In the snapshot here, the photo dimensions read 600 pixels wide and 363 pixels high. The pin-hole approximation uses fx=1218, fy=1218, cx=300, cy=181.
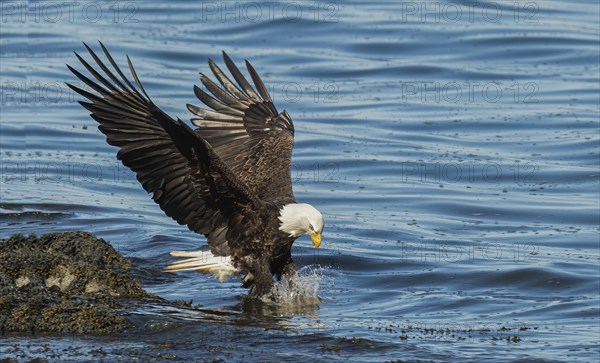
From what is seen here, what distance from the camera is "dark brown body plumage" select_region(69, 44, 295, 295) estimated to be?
789 centimetres

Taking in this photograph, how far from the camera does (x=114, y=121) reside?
7.97m

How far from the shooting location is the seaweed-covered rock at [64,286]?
7.30 meters

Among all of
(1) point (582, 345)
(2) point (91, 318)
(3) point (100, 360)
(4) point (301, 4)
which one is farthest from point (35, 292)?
(4) point (301, 4)

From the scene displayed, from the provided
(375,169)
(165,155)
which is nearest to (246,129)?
(165,155)

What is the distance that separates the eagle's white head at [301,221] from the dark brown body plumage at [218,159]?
0.21 ft

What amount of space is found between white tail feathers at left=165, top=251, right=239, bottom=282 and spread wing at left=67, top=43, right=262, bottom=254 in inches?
12.7

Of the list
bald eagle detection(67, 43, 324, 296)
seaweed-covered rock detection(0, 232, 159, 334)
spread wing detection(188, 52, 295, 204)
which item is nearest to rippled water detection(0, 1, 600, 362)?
seaweed-covered rock detection(0, 232, 159, 334)

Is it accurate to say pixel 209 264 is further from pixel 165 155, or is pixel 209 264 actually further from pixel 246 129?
pixel 246 129

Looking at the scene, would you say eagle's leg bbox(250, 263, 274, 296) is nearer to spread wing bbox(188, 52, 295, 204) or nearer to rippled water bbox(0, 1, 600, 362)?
rippled water bbox(0, 1, 600, 362)

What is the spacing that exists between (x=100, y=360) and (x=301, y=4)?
54.2ft

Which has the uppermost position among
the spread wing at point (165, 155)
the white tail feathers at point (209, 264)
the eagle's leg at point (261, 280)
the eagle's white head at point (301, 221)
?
the spread wing at point (165, 155)

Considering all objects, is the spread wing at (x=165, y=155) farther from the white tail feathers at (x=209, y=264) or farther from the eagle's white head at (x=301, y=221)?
the white tail feathers at (x=209, y=264)

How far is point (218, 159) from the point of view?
7.94m

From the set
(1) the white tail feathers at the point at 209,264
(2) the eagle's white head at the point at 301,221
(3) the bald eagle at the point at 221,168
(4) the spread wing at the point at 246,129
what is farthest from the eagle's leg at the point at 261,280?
(4) the spread wing at the point at 246,129
